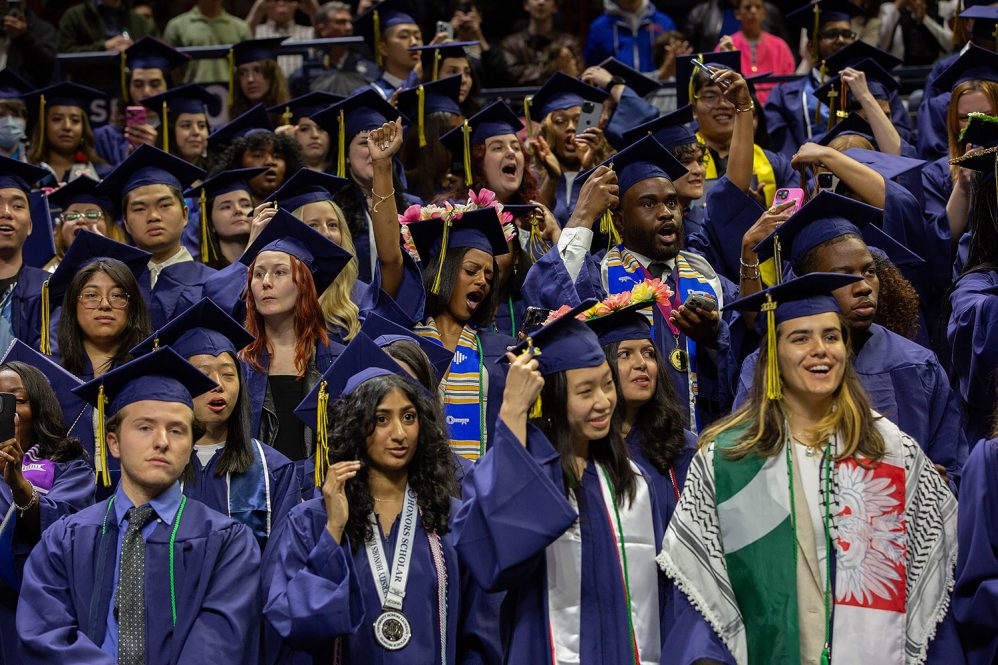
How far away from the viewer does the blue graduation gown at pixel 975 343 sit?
5.87 metres

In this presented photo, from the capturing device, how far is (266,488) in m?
5.28

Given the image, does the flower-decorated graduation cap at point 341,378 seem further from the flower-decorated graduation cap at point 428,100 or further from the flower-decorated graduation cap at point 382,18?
the flower-decorated graduation cap at point 382,18

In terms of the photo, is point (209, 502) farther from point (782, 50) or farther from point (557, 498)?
point (782, 50)

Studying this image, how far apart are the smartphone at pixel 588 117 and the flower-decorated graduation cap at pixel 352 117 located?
1.02 metres

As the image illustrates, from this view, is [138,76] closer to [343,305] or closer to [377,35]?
[377,35]

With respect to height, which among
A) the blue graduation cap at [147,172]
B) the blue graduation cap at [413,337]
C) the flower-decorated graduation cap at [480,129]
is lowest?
the blue graduation cap at [413,337]

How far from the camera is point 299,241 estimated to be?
21.1ft

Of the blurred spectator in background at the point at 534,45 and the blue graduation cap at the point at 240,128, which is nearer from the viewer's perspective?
the blue graduation cap at the point at 240,128

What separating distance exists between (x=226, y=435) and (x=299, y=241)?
50.8 inches

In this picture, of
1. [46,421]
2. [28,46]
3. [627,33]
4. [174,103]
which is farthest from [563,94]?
[28,46]

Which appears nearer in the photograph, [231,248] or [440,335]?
[440,335]

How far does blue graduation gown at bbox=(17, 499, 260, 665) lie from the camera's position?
4.55 m

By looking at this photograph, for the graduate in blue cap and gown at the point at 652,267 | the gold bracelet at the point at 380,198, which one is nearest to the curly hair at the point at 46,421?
the gold bracelet at the point at 380,198

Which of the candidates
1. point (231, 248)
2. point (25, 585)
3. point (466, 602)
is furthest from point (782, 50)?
point (25, 585)
